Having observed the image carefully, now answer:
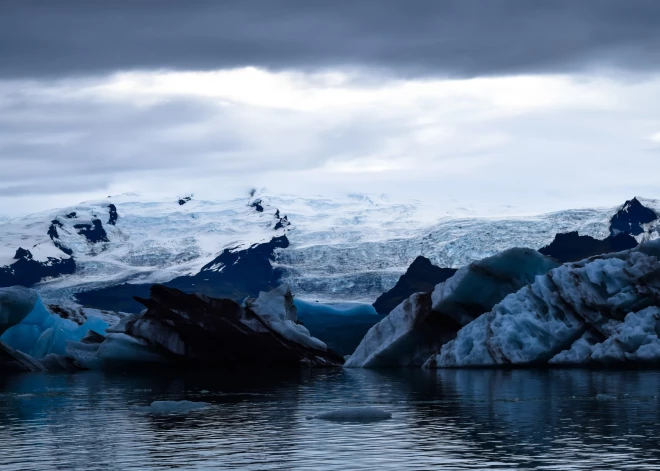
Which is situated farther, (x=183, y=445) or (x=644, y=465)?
(x=183, y=445)

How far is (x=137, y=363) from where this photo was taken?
1652 inches

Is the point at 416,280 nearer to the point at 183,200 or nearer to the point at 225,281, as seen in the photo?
the point at 225,281

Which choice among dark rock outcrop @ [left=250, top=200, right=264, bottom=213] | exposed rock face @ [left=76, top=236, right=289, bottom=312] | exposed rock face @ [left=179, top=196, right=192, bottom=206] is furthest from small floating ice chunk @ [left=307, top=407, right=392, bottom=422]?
exposed rock face @ [left=179, top=196, right=192, bottom=206]

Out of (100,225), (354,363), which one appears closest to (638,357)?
(354,363)

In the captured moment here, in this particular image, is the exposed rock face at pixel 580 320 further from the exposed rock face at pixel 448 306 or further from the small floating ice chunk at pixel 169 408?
the small floating ice chunk at pixel 169 408

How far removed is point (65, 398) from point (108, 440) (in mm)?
9874

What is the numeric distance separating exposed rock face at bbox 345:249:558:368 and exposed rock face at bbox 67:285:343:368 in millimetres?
3182

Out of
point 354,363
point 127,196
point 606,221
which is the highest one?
point 127,196

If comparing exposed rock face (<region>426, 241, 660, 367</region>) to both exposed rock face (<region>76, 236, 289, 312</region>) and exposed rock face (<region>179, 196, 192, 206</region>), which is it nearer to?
exposed rock face (<region>76, 236, 289, 312</region>)

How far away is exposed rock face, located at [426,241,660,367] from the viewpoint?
1262 inches

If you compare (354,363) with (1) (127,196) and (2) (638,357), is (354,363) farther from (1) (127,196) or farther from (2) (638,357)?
(1) (127,196)

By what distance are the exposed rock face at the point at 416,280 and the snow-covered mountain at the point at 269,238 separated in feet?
38.1

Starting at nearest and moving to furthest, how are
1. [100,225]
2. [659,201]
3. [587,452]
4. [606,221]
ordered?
[587,452] < [606,221] < [659,201] < [100,225]

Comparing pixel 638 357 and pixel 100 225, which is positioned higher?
pixel 100 225
